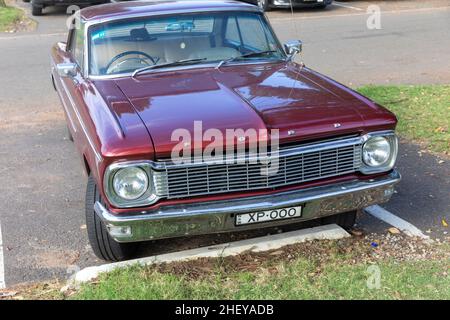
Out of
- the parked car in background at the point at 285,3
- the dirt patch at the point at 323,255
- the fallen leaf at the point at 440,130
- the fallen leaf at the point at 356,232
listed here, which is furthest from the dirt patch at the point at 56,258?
the parked car in background at the point at 285,3

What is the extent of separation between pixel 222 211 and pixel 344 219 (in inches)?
51.9

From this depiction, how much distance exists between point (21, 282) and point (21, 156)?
282 centimetres

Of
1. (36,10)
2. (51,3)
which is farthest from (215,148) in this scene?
(36,10)

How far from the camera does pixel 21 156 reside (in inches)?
250

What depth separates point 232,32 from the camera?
193 inches

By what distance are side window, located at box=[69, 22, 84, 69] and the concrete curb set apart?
187cm

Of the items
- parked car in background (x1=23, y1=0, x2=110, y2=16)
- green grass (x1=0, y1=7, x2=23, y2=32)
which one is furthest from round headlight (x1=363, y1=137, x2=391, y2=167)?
parked car in background (x1=23, y1=0, x2=110, y2=16)

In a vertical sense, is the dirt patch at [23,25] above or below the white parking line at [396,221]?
above

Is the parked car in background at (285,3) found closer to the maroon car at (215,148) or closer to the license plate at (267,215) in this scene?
the maroon car at (215,148)

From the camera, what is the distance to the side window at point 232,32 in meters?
4.89

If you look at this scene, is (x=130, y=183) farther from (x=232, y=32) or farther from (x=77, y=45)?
(x=77, y=45)

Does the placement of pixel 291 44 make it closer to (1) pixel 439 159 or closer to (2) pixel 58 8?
(1) pixel 439 159

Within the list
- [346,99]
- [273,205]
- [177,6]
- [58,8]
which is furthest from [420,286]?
[58,8]

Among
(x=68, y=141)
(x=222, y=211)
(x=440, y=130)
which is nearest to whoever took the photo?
(x=222, y=211)
